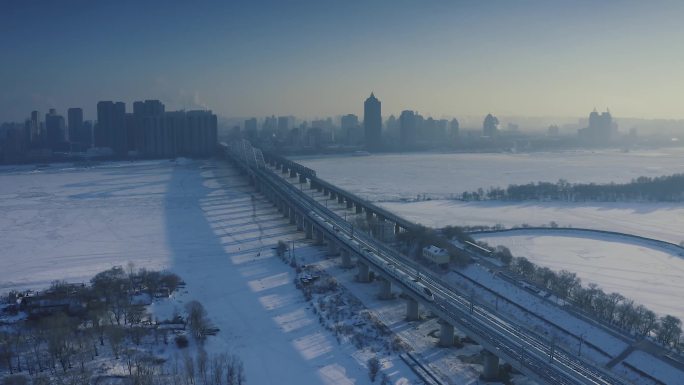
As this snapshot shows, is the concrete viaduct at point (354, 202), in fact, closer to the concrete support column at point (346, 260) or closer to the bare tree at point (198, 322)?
the concrete support column at point (346, 260)

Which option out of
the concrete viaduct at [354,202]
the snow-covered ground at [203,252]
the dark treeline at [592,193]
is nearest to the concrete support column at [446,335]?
the snow-covered ground at [203,252]

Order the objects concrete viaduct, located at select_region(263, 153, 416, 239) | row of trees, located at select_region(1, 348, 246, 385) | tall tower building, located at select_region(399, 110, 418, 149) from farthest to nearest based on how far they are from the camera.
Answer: tall tower building, located at select_region(399, 110, 418, 149)
concrete viaduct, located at select_region(263, 153, 416, 239)
row of trees, located at select_region(1, 348, 246, 385)

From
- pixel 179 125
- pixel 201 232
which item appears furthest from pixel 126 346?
pixel 179 125

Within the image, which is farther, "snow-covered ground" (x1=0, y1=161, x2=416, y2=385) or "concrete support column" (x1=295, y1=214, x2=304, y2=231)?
"concrete support column" (x1=295, y1=214, x2=304, y2=231)

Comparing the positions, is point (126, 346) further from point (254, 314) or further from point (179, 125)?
point (179, 125)

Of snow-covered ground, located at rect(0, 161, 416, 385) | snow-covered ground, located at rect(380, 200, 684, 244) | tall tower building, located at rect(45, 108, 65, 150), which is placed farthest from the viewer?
tall tower building, located at rect(45, 108, 65, 150)

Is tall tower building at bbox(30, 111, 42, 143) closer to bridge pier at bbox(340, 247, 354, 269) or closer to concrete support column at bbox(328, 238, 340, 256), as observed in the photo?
concrete support column at bbox(328, 238, 340, 256)

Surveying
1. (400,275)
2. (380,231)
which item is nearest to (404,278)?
(400,275)

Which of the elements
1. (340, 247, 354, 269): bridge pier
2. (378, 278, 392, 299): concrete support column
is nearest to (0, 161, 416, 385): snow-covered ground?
(340, 247, 354, 269): bridge pier
